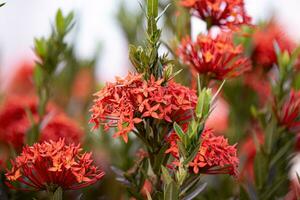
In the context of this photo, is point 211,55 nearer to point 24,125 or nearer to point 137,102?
point 137,102

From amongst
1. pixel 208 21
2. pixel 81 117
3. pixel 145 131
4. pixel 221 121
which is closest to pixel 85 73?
pixel 81 117

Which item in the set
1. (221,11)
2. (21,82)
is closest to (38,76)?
(221,11)

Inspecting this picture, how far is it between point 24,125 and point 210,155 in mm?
389

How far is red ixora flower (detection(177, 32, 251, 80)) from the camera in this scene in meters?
0.63

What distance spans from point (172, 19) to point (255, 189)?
30cm

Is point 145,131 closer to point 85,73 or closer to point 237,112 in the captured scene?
point 237,112

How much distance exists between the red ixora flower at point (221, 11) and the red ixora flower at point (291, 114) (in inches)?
4.7

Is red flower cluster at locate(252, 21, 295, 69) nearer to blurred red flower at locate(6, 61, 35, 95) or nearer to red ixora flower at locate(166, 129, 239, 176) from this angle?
red ixora flower at locate(166, 129, 239, 176)

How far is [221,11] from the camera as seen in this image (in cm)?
67

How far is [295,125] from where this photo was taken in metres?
0.72

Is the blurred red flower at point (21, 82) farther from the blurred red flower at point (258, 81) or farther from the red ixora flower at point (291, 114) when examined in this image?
the red ixora flower at point (291, 114)

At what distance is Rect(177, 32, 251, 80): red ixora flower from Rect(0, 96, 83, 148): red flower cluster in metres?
0.22

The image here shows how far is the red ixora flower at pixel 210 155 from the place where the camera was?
19.9 inches

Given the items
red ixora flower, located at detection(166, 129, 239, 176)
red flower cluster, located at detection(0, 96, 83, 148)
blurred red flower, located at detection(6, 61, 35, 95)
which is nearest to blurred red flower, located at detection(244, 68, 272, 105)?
red flower cluster, located at detection(0, 96, 83, 148)
